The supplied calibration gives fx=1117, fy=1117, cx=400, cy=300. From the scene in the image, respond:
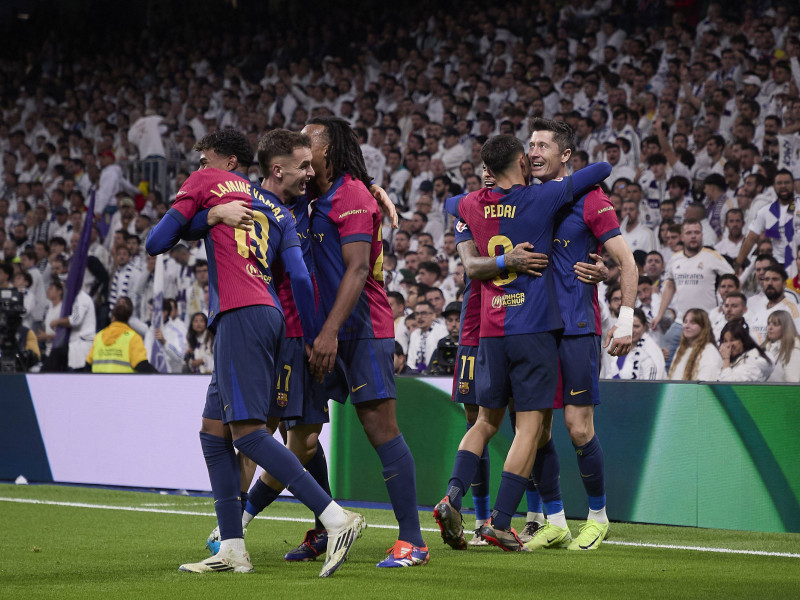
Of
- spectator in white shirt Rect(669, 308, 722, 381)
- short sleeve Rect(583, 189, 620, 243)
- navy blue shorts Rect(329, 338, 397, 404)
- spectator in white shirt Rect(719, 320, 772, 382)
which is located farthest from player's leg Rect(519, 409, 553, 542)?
spectator in white shirt Rect(669, 308, 722, 381)

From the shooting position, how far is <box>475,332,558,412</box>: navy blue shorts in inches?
225

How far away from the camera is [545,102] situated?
15203 millimetres

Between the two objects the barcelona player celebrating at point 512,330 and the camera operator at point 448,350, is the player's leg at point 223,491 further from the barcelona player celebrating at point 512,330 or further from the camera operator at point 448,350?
the camera operator at point 448,350

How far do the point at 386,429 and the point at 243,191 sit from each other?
4.24 ft

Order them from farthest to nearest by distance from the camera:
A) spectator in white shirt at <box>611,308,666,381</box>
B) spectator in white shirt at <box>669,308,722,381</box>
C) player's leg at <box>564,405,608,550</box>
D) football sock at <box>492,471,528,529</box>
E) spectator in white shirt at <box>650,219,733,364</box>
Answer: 1. spectator in white shirt at <box>650,219,733,364</box>
2. spectator in white shirt at <box>611,308,666,381</box>
3. spectator in white shirt at <box>669,308,722,381</box>
4. player's leg at <box>564,405,608,550</box>
5. football sock at <box>492,471,528,529</box>

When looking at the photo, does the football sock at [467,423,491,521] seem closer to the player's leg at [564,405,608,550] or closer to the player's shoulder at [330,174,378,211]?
the player's leg at [564,405,608,550]

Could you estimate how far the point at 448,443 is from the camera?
27.7ft

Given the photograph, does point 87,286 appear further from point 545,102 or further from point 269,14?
point 269,14

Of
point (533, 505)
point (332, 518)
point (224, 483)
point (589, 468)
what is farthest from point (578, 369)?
point (224, 483)

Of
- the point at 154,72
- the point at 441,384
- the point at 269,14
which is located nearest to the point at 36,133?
the point at 154,72

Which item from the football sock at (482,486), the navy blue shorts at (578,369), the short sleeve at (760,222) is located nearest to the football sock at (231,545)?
the football sock at (482,486)

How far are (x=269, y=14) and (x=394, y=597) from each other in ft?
66.8

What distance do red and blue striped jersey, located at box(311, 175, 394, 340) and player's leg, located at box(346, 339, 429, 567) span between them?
10 cm

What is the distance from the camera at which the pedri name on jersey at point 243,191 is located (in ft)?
16.7
